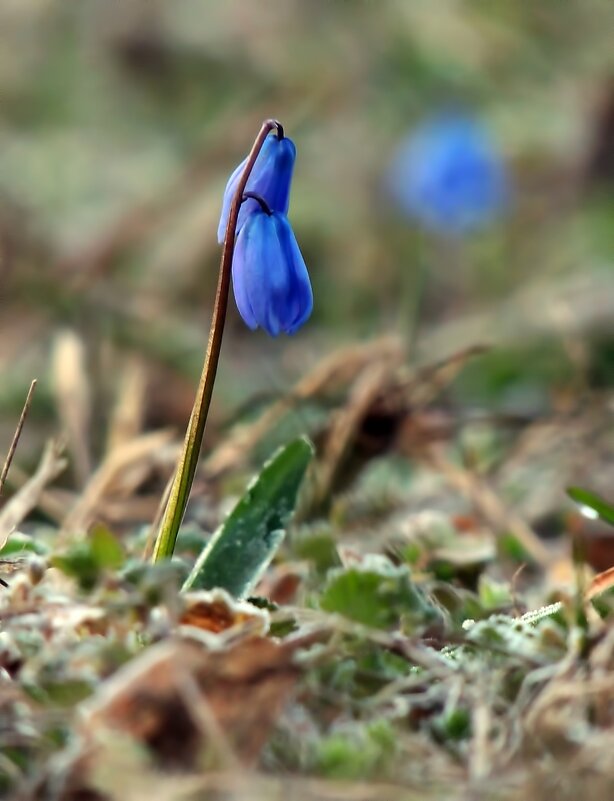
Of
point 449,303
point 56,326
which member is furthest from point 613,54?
point 56,326

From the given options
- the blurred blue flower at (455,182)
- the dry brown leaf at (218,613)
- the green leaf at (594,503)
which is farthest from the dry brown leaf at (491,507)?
the blurred blue flower at (455,182)

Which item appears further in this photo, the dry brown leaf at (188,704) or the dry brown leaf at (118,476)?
the dry brown leaf at (118,476)

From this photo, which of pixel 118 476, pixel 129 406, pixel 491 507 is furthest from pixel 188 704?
pixel 129 406

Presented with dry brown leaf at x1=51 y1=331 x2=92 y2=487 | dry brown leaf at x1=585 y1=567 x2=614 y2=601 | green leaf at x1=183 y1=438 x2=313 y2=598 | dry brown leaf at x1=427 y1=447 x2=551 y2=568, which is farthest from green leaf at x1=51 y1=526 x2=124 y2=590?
dry brown leaf at x1=51 y1=331 x2=92 y2=487

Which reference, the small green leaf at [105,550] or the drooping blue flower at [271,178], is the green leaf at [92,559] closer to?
the small green leaf at [105,550]

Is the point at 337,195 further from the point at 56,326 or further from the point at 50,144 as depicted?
the point at 56,326
